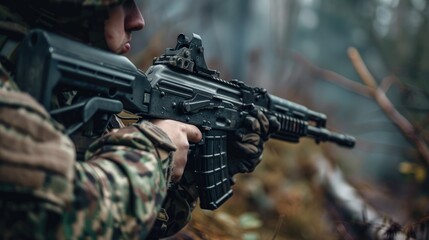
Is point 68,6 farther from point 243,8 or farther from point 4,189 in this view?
point 243,8

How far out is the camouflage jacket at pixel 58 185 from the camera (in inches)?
42.3

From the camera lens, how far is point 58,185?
111 cm

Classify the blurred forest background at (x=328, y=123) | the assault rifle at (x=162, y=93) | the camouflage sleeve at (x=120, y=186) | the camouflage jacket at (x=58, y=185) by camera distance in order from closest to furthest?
the camouflage jacket at (x=58, y=185) → the camouflage sleeve at (x=120, y=186) → the assault rifle at (x=162, y=93) → the blurred forest background at (x=328, y=123)

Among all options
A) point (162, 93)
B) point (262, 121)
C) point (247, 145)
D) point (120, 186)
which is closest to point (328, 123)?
point (262, 121)

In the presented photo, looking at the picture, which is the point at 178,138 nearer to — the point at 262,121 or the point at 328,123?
the point at 262,121

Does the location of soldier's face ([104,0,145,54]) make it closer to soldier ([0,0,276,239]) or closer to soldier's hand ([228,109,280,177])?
soldier ([0,0,276,239])

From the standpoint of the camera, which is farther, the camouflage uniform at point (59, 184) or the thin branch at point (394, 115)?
the thin branch at point (394, 115)

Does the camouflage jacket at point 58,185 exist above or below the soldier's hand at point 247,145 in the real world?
above

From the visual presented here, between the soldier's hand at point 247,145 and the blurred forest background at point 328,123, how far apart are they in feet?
1.32

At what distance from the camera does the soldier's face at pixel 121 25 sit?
162cm

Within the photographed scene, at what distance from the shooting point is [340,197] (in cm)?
531

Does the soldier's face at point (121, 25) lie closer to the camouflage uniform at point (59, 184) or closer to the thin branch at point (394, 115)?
the camouflage uniform at point (59, 184)

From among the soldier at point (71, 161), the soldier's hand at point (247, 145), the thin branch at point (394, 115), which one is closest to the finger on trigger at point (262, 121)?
the soldier's hand at point (247, 145)

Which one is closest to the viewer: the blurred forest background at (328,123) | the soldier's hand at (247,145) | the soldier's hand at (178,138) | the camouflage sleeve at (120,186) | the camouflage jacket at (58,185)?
the camouflage jacket at (58,185)
